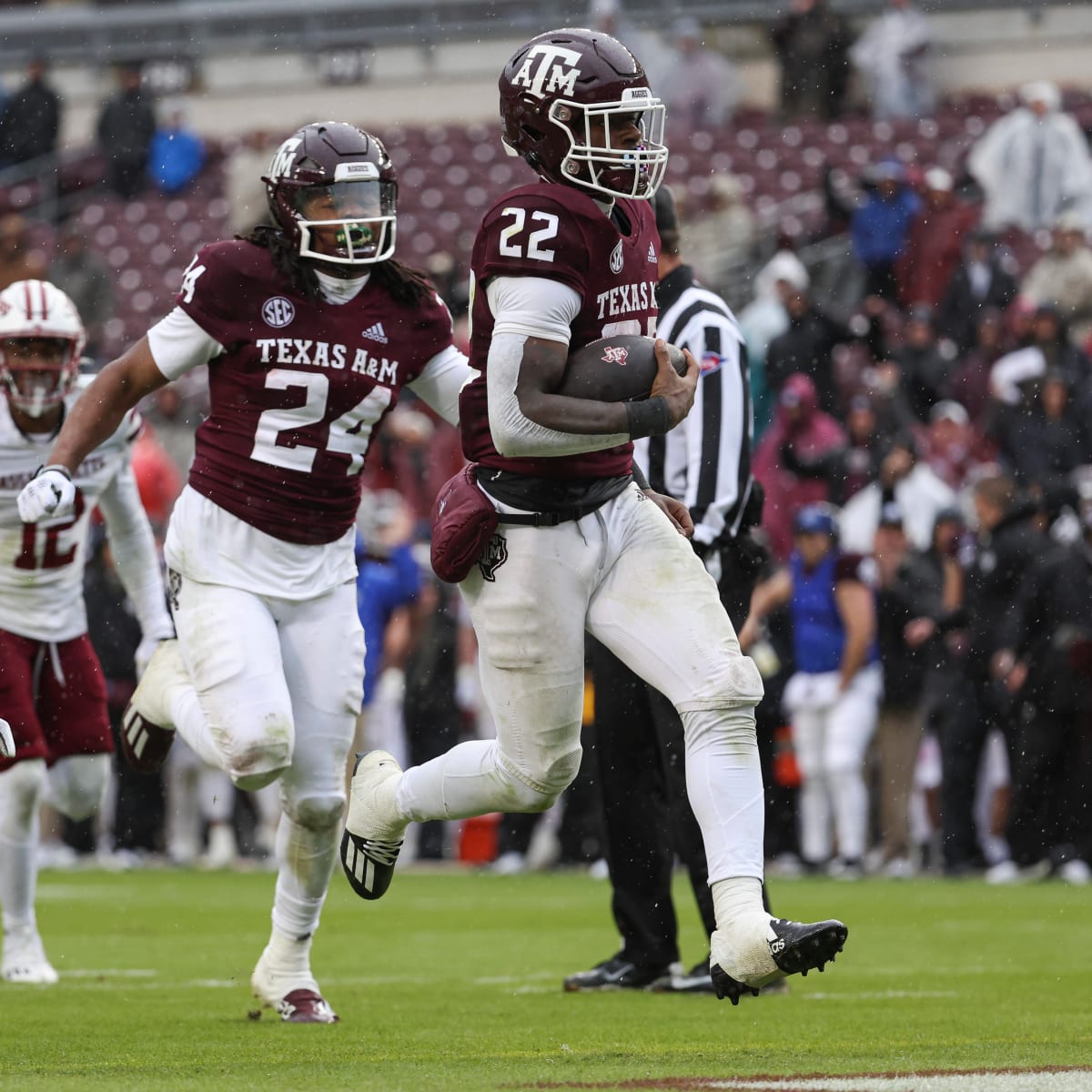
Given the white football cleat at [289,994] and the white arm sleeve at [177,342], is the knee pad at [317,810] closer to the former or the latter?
the white football cleat at [289,994]

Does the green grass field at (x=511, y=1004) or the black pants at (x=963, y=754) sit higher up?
the green grass field at (x=511, y=1004)

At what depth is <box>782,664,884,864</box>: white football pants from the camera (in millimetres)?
13312

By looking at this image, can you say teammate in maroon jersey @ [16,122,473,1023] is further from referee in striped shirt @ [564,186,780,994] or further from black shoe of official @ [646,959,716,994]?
black shoe of official @ [646,959,716,994]

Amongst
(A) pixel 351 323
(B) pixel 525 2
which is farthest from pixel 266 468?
(B) pixel 525 2

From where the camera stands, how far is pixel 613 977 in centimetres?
705

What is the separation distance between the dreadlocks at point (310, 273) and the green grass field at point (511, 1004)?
2.02 m

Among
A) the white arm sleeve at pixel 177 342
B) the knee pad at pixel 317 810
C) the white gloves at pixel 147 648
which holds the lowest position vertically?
the knee pad at pixel 317 810

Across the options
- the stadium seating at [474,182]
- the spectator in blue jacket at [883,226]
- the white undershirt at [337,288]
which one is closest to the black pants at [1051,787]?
the spectator in blue jacket at [883,226]

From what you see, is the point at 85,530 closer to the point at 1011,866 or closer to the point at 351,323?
the point at 351,323

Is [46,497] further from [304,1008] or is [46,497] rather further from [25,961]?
[25,961]

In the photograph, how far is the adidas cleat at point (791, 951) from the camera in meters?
4.76

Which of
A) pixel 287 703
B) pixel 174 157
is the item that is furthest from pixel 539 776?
pixel 174 157

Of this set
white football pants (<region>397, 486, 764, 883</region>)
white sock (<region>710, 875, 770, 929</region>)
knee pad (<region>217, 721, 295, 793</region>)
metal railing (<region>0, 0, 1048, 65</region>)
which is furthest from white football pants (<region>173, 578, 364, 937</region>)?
metal railing (<region>0, 0, 1048, 65</region>)

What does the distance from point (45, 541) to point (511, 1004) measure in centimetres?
214
